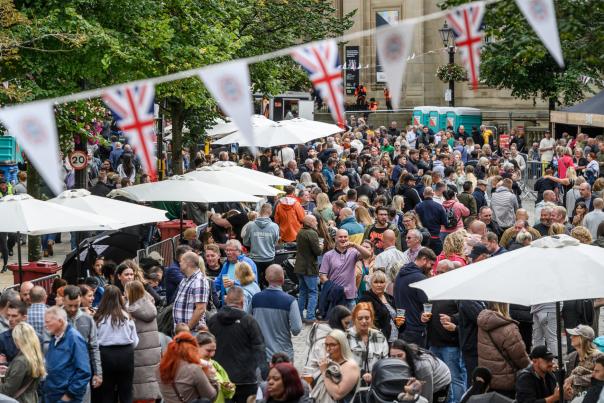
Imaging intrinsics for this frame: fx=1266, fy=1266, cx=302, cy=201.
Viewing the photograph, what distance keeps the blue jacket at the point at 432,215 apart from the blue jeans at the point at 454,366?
302 inches

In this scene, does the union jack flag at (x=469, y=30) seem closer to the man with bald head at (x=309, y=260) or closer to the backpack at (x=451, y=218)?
the man with bald head at (x=309, y=260)

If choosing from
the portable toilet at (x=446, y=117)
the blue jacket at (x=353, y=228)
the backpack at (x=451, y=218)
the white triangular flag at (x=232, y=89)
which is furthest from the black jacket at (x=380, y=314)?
the portable toilet at (x=446, y=117)

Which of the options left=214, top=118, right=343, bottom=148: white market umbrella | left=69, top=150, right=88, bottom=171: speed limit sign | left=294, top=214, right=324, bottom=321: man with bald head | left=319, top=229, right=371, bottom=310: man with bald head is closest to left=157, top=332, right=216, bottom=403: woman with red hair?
left=319, top=229, right=371, bottom=310: man with bald head

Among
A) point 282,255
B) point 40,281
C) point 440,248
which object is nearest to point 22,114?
point 40,281

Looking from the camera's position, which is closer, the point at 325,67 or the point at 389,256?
the point at 325,67

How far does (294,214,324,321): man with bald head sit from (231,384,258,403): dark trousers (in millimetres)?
5956

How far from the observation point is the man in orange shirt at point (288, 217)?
20.8m

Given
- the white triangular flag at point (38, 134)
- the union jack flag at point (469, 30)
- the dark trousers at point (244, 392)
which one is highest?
the union jack flag at point (469, 30)

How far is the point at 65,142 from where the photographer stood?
23422 millimetres

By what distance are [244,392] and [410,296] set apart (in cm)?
236

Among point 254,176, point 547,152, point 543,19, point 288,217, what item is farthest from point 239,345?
point 547,152

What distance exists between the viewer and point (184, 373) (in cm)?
1043

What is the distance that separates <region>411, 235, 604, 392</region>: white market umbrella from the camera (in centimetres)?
1038

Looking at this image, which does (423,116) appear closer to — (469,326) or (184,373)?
(469,326)
